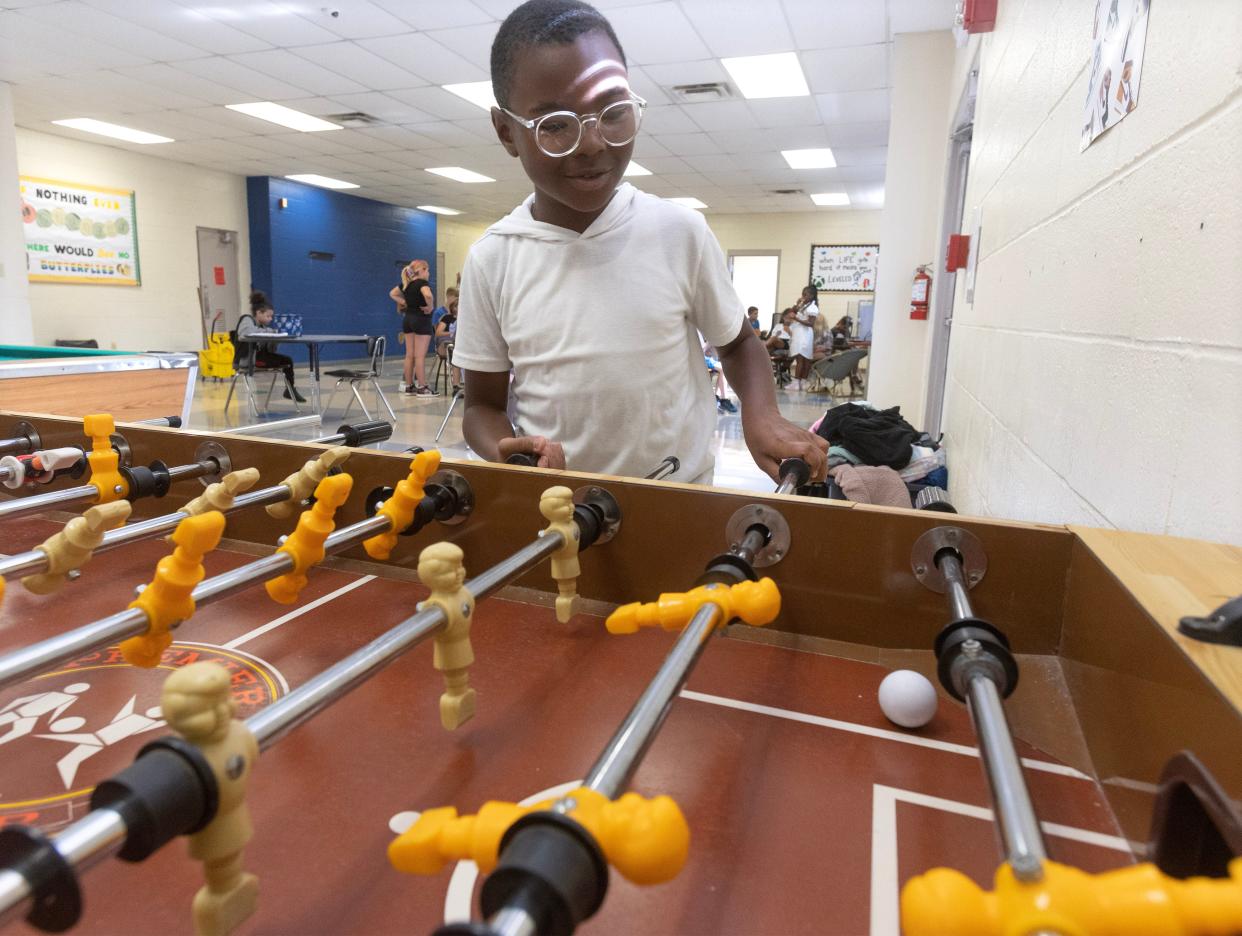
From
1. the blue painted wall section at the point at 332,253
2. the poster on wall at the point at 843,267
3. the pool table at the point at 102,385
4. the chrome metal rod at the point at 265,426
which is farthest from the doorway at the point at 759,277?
the chrome metal rod at the point at 265,426

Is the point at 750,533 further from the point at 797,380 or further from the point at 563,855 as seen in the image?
the point at 797,380

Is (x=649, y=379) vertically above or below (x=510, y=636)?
above

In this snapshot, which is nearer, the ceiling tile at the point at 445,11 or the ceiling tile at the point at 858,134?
the ceiling tile at the point at 445,11

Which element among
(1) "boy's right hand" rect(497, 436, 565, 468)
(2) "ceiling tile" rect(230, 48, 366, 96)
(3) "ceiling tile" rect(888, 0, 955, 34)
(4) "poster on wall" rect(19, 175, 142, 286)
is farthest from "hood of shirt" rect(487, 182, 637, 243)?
(4) "poster on wall" rect(19, 175, 142, 286)

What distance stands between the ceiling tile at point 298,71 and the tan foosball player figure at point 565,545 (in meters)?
5.82

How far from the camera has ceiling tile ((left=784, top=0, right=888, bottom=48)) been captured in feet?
14.6

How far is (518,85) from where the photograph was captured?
1228mm

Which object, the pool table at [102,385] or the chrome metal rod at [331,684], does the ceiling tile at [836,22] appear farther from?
the chrome metal rod at [331,684]

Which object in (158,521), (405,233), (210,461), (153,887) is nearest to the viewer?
(153,887)

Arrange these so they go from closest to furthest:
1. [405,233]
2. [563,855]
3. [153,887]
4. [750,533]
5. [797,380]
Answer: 1. [563,855]
2. [153,887]
3. [750,533]
4. [797,380]
5. [405,233]

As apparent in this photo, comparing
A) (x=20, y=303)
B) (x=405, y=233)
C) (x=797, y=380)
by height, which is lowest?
(x=797, y=380)

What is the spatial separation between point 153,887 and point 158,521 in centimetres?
56

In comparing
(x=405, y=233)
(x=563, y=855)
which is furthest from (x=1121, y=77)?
(x=405, y=233)

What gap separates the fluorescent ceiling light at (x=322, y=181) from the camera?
1044 centimetres
